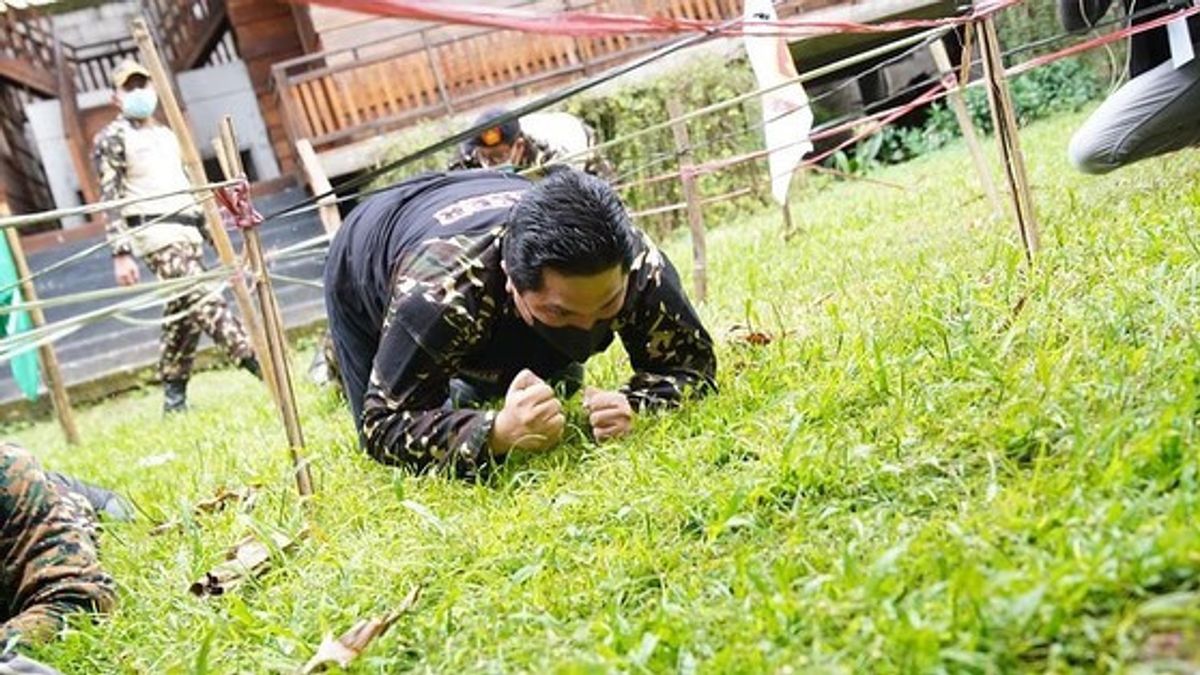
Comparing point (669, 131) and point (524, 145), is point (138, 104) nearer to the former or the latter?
point (524, 145)

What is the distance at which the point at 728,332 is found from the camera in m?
3.79

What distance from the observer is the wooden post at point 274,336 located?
2857 millimetres

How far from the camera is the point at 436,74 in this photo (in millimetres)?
11016

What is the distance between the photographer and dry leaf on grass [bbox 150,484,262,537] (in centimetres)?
313

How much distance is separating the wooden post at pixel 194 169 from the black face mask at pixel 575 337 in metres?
0.74

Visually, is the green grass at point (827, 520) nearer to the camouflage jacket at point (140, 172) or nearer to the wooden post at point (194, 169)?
the wooden post at point (194, 169)

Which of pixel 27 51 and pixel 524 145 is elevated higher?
pixel 27 51

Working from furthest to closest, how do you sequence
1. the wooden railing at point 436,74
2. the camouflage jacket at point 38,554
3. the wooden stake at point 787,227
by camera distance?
the wooden railing at point 436,74
the wooden stake at point 787,227
the camouflage jacket at point 38,554

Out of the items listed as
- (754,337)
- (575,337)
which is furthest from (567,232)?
(754,337)

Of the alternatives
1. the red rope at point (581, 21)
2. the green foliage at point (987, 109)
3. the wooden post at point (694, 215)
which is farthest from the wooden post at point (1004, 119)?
the green foliage at point (987, 109)

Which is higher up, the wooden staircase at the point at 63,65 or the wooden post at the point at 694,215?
the wooden staircase at the point at 63,65

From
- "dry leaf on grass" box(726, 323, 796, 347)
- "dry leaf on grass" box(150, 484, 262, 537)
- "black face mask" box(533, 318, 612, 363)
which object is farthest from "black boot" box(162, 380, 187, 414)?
"black face mask" box(533, 318, 612, 363)

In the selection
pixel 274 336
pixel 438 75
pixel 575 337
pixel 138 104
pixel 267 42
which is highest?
pixel 267 42

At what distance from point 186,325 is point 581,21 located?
4780 mm
